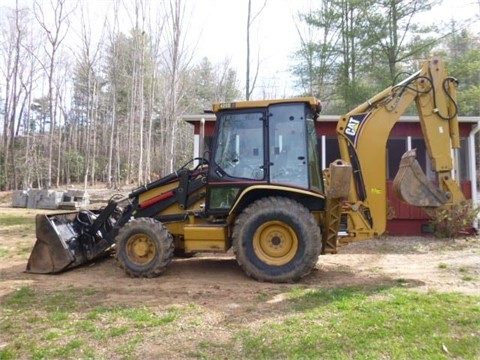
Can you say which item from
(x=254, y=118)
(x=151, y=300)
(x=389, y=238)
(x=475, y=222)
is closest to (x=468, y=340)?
(x=151, y=300)

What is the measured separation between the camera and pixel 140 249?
232 inches

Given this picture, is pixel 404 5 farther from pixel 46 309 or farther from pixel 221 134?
pixel 46 309

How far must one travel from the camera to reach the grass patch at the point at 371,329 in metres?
3.25

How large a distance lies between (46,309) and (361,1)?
18.5 m

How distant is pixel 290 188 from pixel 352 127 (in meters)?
1.32

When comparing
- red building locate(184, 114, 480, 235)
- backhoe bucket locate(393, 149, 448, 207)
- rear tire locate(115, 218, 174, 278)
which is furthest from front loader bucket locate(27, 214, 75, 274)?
backhoe bucket locate(393, 149, 448, 207)

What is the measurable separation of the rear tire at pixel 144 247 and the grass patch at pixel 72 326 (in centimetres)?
100

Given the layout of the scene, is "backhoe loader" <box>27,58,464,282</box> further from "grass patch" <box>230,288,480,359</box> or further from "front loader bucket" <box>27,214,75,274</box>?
"grass patch" <box>230,288,480,359</box>

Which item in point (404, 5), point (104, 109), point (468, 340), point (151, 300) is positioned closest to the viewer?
point (468, 340)

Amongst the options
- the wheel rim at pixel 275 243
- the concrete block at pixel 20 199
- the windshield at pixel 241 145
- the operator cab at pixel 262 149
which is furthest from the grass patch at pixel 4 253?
the concrete block at pixel 20 199

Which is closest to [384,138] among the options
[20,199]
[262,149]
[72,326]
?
[262,149]

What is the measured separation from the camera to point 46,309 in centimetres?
438

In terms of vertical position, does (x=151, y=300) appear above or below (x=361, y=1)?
below

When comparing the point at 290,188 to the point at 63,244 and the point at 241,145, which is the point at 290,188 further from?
the point at 63,244
